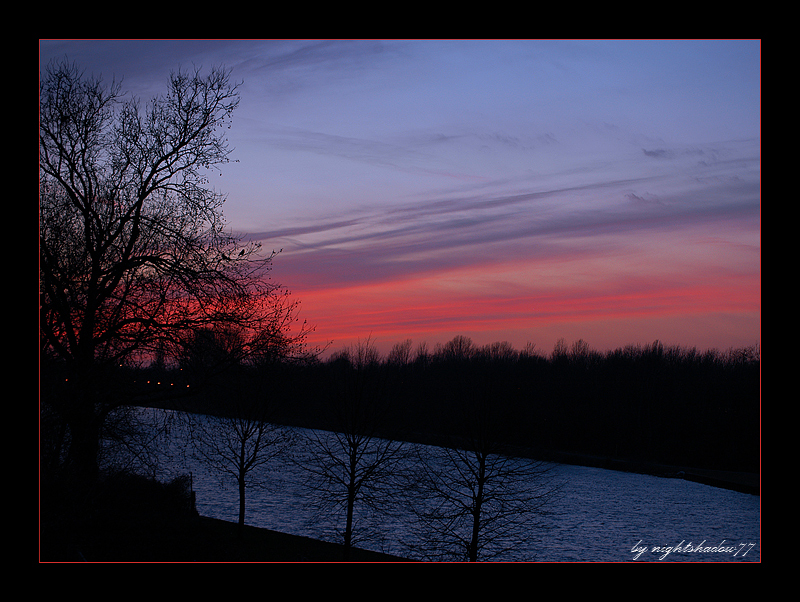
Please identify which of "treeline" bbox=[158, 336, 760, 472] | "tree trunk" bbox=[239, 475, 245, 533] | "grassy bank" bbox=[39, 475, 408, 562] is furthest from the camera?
"treeline" bbox=[158, 336, 760, 472]

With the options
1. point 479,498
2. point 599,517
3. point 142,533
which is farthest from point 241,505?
point 599,517

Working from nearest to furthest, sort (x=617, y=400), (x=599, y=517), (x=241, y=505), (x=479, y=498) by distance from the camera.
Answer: (x=479, y=498), (x=241, y=505), (x=599, y=517), (x=617, y=400)

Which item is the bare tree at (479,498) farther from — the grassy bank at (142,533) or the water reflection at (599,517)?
the grassy bank at (142,533)

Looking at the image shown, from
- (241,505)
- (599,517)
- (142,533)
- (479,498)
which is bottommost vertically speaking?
(599,517)

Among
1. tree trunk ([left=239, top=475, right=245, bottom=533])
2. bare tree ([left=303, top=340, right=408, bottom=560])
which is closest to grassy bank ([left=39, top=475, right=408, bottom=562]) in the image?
tree trunk ([left=239, top=475, right=245, bottom=533])

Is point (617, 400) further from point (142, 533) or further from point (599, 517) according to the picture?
point (142, 533)

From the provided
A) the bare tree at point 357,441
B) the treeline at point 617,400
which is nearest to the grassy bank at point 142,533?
the bare tree at point 357,441

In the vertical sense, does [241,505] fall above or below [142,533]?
below

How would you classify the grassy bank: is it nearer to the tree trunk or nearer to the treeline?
the tree trunk

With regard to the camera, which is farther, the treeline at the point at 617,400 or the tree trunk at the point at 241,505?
the treeline at the point at 617,400

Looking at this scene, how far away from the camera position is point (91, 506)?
8.74 m
